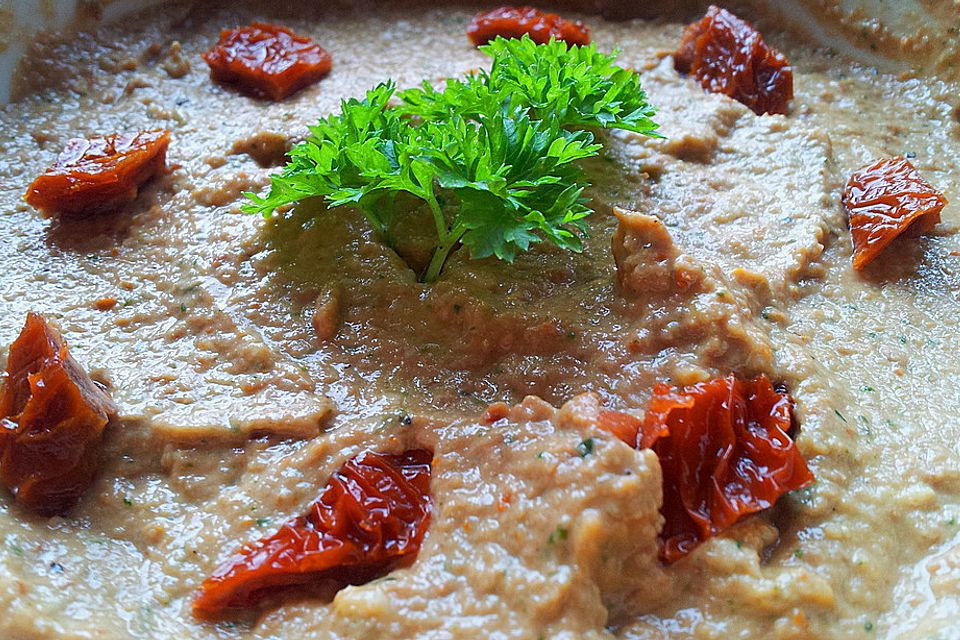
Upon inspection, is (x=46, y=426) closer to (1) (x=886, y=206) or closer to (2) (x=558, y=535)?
(2) (x=558, y=535)

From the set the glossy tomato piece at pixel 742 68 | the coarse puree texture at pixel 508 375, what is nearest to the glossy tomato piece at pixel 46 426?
the coarse puree texture at pixel 508 375

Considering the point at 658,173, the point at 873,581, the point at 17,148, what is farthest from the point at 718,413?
the point at 17,148

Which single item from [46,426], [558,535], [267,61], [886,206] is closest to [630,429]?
[558,535]

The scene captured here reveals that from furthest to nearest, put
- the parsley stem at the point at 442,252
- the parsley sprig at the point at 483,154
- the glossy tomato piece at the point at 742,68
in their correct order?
the glossy tomato piece at the point at 742,68
the parsley stem at the point at 442,252
the parsley sprig at the point at 483,154

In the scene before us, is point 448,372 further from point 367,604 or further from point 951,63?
point 951,63

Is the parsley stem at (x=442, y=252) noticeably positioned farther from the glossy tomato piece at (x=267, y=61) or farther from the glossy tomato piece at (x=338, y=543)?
the glossy tomato piece at (x=267, y=61)

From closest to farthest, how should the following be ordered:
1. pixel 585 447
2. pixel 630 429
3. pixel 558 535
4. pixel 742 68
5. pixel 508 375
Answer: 1. pixel 558 535
2. pixel 585 447
3. pixel 630 429
4. pixel 508 375
5. pixel 742 68

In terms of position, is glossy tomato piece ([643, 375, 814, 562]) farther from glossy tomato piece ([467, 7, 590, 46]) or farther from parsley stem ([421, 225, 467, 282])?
glossy tomato piece ([467, 7, 590, 46])
